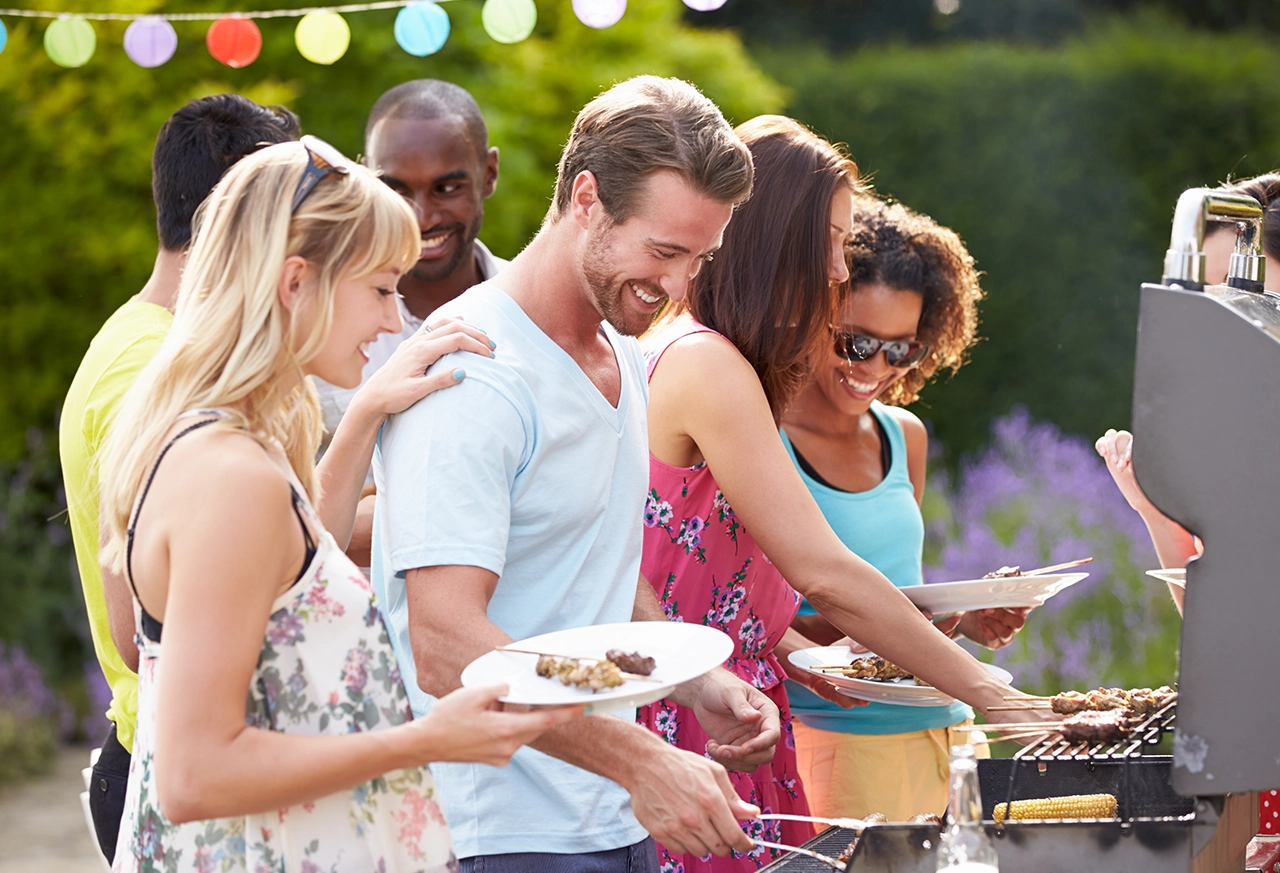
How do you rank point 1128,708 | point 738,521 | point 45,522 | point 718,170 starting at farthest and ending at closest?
point 45,522 < point 738,521 < point 1128,708 < point 718,170

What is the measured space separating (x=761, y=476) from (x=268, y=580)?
1061mm

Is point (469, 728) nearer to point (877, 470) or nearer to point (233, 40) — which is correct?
point (877, 470)

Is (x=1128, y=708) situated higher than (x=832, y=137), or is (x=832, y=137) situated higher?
(x=832, y=137)

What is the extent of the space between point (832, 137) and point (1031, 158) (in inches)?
43.2

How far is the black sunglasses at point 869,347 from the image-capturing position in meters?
2.92

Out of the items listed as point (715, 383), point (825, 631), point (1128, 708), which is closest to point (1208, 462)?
point (1128, 708)

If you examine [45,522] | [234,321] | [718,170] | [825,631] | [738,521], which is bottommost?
[45,522]

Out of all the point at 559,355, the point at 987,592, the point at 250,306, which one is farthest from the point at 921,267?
the point at 250,306

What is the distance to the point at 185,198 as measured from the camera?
241 cm

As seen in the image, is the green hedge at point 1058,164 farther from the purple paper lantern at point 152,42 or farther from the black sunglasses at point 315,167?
the black sunglasses at point 315,167

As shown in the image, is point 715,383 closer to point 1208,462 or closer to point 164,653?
point 1208,462

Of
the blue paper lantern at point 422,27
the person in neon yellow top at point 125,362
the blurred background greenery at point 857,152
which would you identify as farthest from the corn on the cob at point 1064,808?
the blurred background greenery at point 857,152

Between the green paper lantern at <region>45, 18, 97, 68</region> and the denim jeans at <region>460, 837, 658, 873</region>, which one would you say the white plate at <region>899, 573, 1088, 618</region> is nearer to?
the denim jeans at <region>460, 837, 658, 873</region>

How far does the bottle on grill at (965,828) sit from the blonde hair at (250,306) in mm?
982
